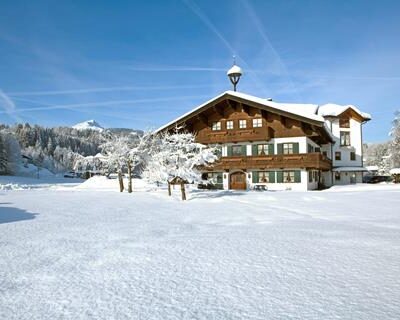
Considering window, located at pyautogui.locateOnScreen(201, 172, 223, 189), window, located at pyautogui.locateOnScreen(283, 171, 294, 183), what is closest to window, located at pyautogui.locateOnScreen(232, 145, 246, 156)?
window, located at pyautogui.locateOnScreen(201, 172, 223, 189)

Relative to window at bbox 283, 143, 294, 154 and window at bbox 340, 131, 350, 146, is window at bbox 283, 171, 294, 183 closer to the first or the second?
window at bbox 283, 143, 294, 154

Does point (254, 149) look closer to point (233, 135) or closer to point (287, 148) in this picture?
point (233, 135)

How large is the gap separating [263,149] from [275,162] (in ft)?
7.17

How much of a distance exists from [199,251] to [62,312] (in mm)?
3345

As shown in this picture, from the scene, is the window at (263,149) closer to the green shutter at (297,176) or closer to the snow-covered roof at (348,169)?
the green shutter at (297,176)

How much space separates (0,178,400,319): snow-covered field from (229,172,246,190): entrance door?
21.2 m

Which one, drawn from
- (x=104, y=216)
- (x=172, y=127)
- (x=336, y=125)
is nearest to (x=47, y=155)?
(x=172, y=127)

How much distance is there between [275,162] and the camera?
2919 centimetres

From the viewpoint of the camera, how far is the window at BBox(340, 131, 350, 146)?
4094 centimetres

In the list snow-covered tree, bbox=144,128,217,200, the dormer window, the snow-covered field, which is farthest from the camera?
the dormer window

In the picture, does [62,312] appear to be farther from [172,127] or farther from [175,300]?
[172,127]

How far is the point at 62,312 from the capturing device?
3834mm

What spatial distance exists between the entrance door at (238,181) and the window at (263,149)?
2795 millimetres

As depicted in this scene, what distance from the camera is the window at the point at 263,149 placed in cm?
3056
